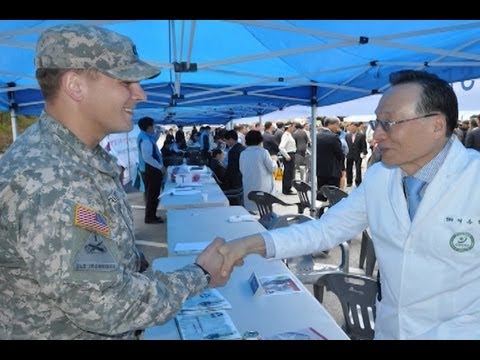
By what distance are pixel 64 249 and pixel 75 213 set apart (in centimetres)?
10

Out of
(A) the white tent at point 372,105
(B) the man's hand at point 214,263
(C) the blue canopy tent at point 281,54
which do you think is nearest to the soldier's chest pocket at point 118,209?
(B) the man's hand at point 214,263

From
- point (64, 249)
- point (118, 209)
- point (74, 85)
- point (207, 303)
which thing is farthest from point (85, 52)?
point (207, 303)

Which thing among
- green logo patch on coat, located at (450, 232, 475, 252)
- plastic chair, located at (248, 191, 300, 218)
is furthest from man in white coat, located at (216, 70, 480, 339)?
plastic chair, located at (248, 191, 300, 218)

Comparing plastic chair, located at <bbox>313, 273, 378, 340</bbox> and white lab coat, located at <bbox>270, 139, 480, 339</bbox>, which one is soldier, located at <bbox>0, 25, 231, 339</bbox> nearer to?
white lab coat, located at <bbox>270, 139, 480, 339</bbox>

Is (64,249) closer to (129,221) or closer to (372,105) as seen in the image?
(129,221)

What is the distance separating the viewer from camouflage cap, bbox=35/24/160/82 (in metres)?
1.39

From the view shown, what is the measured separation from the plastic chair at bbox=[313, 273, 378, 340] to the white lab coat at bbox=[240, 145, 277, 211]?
14.3 feet

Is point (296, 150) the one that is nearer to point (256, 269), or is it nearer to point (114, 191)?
point (256, 269)

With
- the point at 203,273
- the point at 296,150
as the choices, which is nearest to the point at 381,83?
the point at 203,273

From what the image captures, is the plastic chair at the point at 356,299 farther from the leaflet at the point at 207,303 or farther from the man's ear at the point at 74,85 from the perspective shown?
the man's ear at the point at 74,85

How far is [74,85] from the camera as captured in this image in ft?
4.68

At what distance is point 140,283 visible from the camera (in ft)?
4.66

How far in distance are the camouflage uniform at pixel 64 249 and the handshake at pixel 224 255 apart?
50 cm

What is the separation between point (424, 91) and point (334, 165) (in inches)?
249
